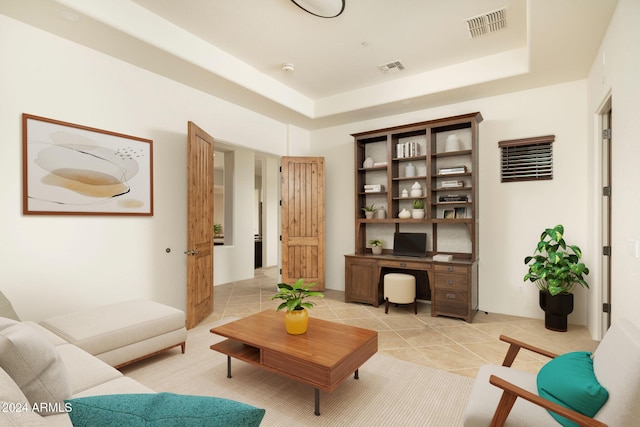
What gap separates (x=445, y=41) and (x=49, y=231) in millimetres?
4516

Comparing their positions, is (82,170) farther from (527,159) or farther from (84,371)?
(527,159)

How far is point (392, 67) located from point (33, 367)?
4507 millimetres

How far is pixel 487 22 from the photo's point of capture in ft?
11.0

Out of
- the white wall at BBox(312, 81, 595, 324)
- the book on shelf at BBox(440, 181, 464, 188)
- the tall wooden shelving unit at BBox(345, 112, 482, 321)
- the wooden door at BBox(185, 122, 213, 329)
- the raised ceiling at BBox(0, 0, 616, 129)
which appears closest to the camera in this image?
the raised ceiling at BBox(0, 0, 616, 129)

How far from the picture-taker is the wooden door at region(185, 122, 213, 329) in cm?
381

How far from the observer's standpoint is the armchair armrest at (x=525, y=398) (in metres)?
1.27

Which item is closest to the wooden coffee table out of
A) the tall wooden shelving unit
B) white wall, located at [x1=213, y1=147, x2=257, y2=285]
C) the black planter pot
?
the tall wooden shelving unit

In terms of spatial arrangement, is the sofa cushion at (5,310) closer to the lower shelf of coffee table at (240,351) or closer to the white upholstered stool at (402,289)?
the lower shelf of coffee table at (240,351)

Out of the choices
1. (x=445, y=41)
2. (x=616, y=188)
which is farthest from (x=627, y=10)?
(x=445, y=41)

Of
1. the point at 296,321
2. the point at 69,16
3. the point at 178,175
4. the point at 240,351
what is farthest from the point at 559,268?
the point at 69,16

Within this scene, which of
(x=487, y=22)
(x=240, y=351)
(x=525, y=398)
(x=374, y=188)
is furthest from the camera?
(x=374, y=188)

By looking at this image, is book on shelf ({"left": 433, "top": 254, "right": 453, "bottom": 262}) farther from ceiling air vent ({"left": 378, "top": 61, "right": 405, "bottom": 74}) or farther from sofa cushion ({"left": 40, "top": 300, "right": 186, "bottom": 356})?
sofa cushion ({"left": 40, "top": 300, "right": 186, "bottom": 356})

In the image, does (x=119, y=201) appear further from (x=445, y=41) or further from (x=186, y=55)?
(x=445, y=41)

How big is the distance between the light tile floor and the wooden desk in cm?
13
